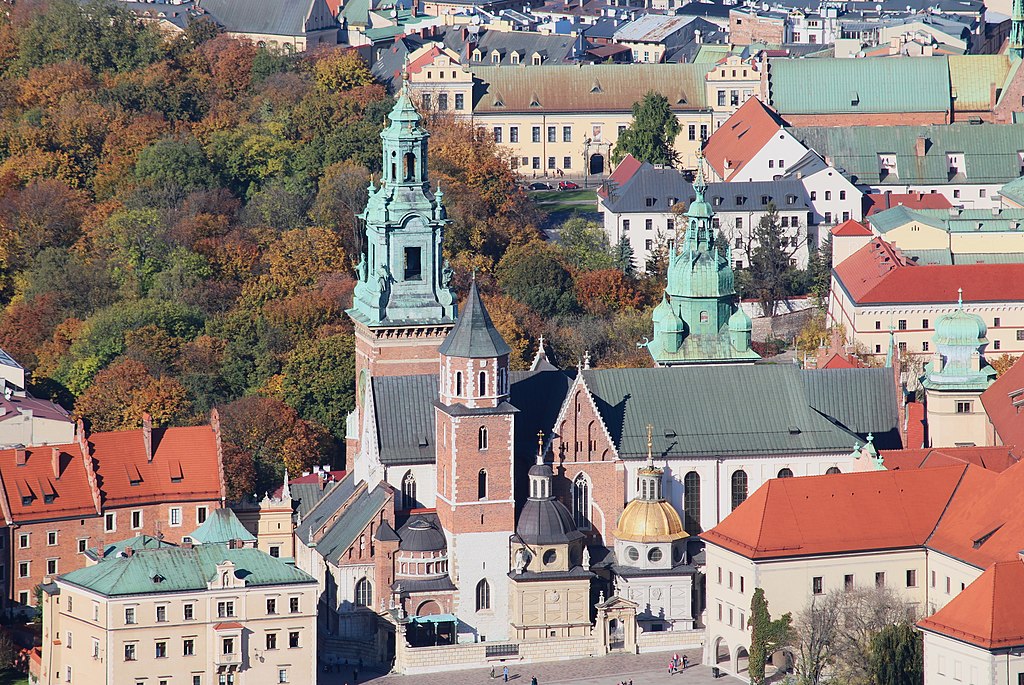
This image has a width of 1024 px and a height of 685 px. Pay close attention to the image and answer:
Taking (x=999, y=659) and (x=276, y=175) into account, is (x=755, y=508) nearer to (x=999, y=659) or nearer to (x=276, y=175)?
(x=999, y=659)

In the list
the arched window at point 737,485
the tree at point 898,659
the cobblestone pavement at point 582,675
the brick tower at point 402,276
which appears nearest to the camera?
the tree at point 898,659

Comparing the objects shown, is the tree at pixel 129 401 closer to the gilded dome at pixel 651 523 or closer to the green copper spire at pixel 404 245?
the green copper spire at pixel 404 245

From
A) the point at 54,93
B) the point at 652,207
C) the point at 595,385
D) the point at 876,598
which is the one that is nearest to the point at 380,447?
the point at 595,385

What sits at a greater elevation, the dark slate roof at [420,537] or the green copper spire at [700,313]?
the green copper spire at [700,313]

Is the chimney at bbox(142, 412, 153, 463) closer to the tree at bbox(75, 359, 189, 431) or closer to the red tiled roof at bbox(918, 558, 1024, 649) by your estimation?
the tree at bbox(75, 359, 189, 431)

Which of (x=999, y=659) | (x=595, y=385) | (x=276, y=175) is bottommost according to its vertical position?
(x=999, y=659)

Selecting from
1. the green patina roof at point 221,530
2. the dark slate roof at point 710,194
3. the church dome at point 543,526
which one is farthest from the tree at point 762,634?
the dark slate roof at point 710,194
